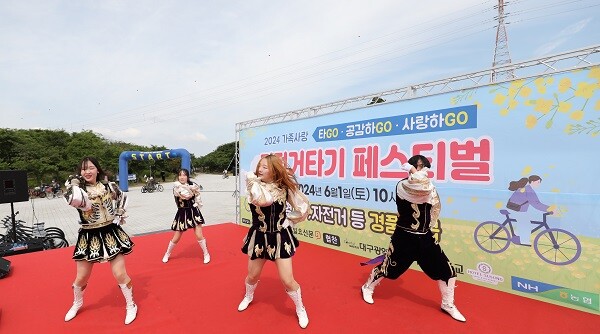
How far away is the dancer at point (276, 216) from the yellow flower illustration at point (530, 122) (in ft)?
8.77

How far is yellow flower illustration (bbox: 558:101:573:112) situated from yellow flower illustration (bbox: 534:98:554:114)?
0.07 meters

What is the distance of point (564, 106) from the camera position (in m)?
3.01

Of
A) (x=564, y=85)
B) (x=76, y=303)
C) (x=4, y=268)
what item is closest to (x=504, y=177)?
(x=564, y=85)

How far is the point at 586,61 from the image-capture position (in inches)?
114

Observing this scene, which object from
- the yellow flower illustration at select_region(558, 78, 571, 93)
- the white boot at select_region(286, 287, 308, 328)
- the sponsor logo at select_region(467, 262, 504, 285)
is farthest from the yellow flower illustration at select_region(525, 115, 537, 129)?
the white boot at select_region(286, 287, 308, 328)

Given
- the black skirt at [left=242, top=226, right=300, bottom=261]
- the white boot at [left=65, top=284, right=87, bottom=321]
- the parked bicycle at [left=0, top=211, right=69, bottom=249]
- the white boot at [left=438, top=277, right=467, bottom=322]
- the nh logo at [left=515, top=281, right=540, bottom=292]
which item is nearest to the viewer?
the black skirt at [left=242, top=226, right=300, bottom=261]

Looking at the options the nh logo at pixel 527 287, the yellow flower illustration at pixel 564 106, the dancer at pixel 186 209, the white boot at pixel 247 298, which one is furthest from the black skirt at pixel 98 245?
the yellow flower illustration at pixel 564 106

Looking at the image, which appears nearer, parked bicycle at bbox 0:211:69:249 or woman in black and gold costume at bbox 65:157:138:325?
woman in black and gold costume at bbox 65:157:138:325

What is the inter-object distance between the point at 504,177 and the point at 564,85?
3.64 feet

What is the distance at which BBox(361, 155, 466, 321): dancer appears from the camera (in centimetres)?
270

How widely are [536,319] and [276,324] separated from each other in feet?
8.32

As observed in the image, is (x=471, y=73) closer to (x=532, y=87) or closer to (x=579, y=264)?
(x=532, y=87)

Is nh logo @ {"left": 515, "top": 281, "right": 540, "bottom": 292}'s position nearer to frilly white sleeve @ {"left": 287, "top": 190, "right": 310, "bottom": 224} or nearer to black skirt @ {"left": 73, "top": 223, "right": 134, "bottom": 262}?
frilly white sleeve @ {"left": 287, "top": 190, "right": 310, "bottom": 224}

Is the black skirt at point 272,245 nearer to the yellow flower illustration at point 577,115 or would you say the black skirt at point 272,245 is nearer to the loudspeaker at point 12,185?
the yellow flower illustration at point 577,115
